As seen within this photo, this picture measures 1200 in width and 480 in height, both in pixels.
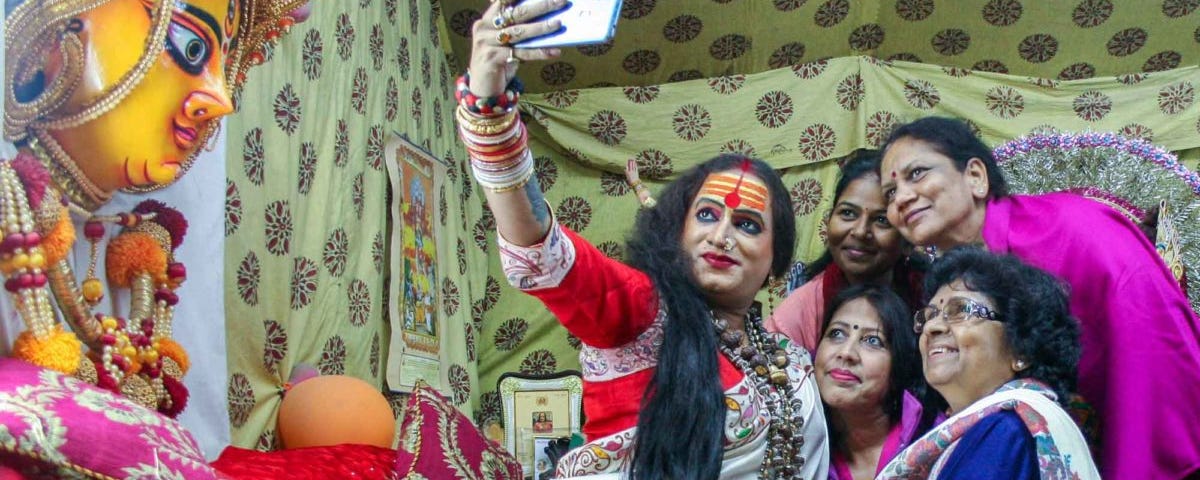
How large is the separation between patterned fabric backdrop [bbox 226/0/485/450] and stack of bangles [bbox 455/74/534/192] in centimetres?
136

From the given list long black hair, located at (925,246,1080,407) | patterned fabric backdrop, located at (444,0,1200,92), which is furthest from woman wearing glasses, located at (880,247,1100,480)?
patterned fabric backdrop, located at (444,0,1200,92)

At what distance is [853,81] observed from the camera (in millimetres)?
4684

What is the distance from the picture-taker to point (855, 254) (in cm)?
308

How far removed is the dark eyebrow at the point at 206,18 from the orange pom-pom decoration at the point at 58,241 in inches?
19.7

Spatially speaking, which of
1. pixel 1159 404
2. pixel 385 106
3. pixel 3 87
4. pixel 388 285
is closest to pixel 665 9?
pixel 385 106

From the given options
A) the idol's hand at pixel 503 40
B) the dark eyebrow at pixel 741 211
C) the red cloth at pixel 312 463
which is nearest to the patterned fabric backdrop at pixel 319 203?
the red cloth at pixel 312 463

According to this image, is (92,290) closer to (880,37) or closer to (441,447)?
(441,447)

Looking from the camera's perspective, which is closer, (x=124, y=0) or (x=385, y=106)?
(x=124, y=0)

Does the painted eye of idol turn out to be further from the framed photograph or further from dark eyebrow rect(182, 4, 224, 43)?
the framed photograph

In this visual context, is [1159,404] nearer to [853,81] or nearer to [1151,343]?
[1151,343]

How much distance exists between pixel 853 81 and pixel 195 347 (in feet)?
10.2

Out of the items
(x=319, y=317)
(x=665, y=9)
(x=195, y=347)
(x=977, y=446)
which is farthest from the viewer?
(x=665, y=9)

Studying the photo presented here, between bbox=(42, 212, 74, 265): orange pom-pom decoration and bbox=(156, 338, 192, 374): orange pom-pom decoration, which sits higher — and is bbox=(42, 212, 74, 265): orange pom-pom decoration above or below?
above

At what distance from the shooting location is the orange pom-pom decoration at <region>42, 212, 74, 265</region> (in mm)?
1900
